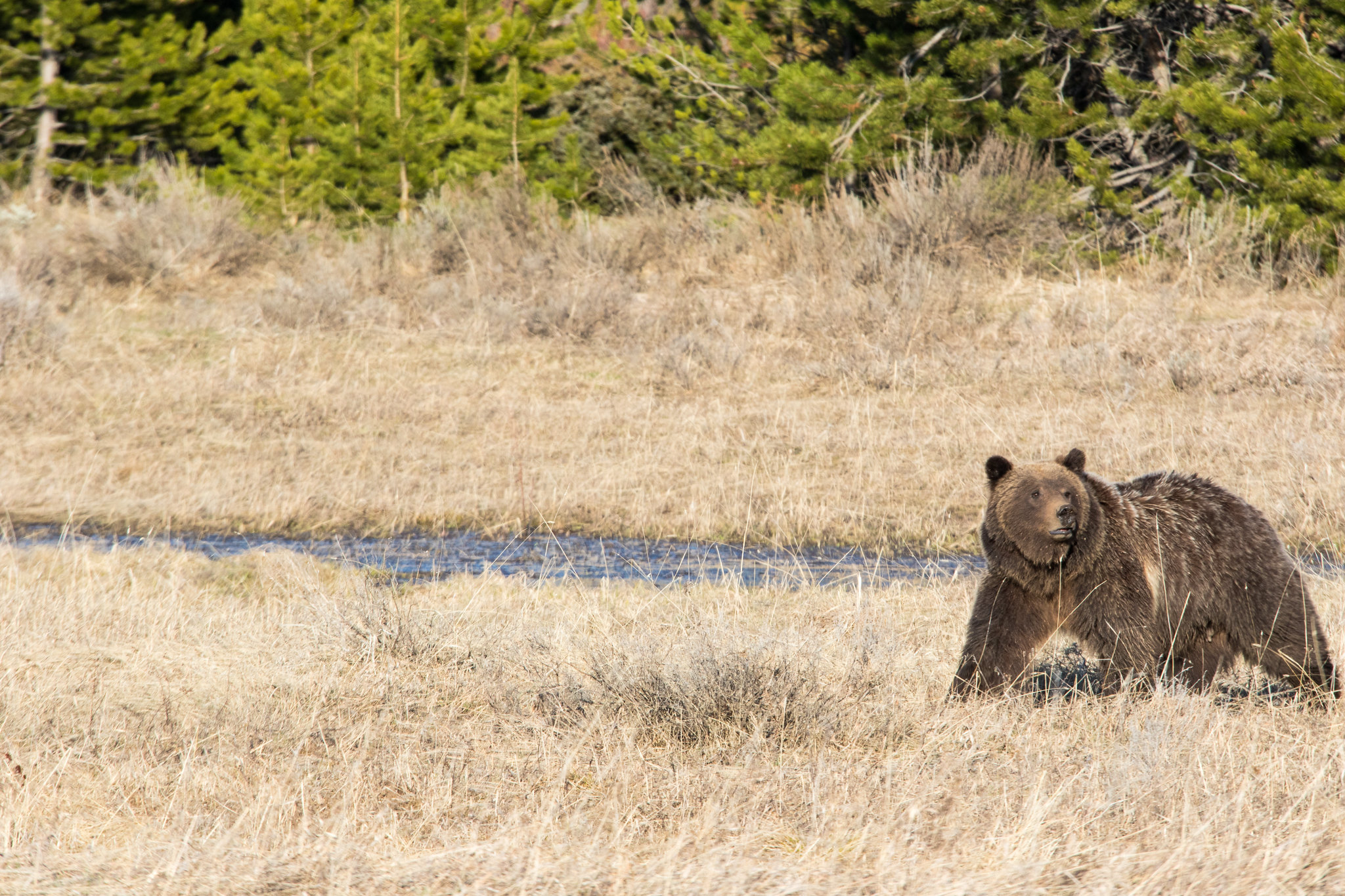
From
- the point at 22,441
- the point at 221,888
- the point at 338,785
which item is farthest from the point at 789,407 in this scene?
the point at 221,888

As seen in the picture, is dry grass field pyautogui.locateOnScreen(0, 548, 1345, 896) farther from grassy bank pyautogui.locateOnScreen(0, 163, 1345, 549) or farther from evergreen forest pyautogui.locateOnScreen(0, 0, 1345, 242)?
evergreen forest pyautogui.locateOnScreen(0, 0, 1345, 242)

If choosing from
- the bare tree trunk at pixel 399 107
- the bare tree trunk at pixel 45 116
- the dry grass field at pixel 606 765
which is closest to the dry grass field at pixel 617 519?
the dry grass field at pixel 606 765

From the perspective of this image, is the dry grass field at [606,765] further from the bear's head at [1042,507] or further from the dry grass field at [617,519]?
the bear's head at [1042,507]

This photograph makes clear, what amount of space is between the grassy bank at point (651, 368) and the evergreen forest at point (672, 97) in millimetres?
1116

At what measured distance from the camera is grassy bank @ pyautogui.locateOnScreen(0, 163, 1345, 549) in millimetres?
9789

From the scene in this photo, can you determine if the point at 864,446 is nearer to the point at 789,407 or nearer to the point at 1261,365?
the point at 789,407

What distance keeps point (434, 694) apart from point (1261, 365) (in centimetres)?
929

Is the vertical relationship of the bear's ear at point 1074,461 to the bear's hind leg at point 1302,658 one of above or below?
above

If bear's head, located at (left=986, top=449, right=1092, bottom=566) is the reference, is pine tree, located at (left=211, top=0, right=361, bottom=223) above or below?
above

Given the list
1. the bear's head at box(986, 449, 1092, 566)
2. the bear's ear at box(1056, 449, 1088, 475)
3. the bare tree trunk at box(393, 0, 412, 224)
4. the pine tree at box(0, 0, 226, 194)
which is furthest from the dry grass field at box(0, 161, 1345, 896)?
the pine tree at box(0, 0, 226, 194)

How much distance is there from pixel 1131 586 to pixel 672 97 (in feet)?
59.3

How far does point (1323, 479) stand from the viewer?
30.0 ft

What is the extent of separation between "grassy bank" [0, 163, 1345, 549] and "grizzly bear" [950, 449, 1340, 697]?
381 cm

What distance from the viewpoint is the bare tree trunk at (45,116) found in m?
22.2
